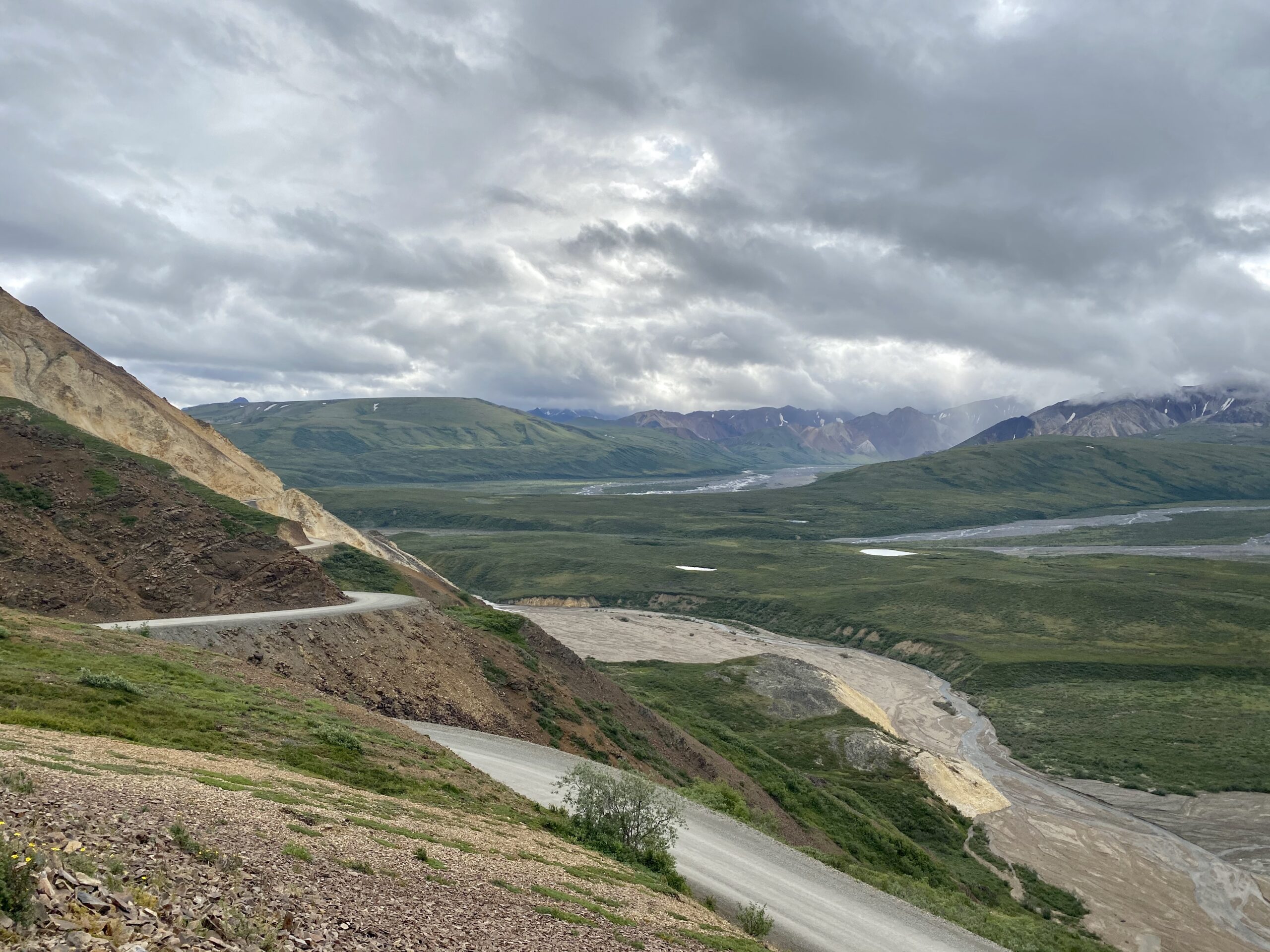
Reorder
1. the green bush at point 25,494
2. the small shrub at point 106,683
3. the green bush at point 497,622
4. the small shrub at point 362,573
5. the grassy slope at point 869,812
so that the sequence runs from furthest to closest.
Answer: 1. the small shrub at point 362,573
2. the green bush at point 497,622
3. the green bush at point 25,494
4. the grassy slope at point 869,812
5. the small shrub at point 106,683

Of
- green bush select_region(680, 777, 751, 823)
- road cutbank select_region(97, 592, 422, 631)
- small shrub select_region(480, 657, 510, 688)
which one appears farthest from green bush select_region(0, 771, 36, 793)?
small shrub select_region(480, 657, 510, 688)

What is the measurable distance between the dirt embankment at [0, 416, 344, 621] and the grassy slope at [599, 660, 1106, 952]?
3285 cm

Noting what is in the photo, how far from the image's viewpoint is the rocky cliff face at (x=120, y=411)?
75.9 metres

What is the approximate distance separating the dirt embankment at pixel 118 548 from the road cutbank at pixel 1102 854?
54484 mm

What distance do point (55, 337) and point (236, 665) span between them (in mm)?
70158

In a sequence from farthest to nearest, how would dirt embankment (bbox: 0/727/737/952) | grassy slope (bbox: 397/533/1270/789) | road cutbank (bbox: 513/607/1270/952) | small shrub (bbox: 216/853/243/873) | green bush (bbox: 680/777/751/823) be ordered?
1. grassy slope (bbox: 397/533/1270/789)
2. road cutbank (bbox: 513/607/1270/952)
3. green bush (bbox: 680/777/751/823)
4. small shrub (bbox: 216/853/243/873)
5. dirt embankment (bbox: 0/727/737/952)

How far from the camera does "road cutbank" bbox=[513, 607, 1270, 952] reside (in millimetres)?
47375

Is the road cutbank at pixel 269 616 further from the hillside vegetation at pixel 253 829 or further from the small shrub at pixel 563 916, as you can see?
the small shrub at pixel 563 916

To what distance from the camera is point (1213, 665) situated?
105500mm

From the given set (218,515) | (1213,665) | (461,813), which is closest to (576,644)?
(218,515)

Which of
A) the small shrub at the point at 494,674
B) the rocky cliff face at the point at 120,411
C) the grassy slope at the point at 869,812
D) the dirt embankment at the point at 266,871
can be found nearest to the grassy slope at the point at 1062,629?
the grassy slope at the point at 869,812

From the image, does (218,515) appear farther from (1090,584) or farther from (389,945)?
(1090,584)

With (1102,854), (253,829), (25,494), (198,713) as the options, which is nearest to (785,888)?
(253,829)

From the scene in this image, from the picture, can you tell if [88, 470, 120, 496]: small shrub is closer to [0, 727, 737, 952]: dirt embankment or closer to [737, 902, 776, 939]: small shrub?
[0, 727, 737, 952]: dirt embankment
